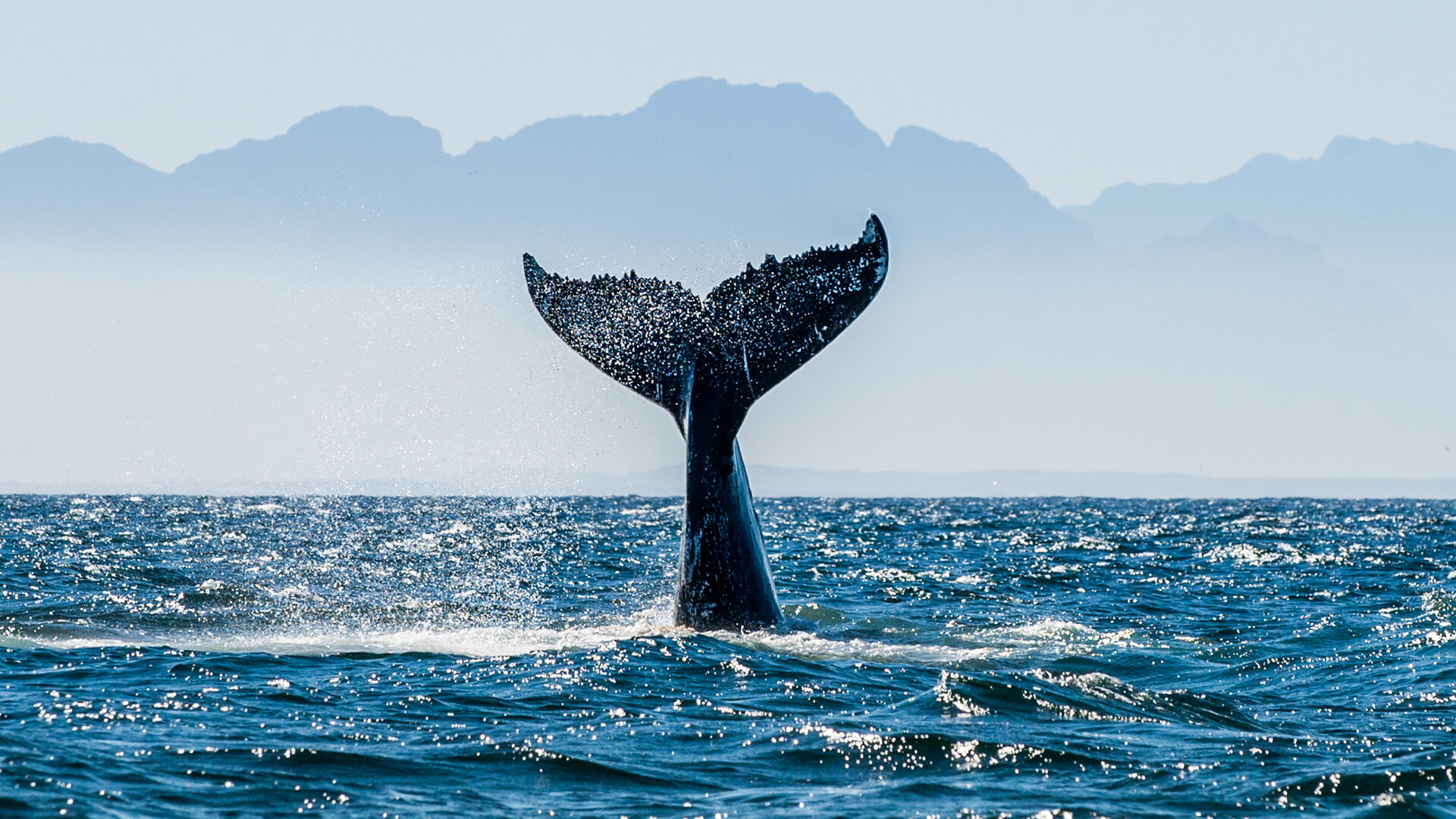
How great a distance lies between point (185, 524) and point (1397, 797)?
41438 mm

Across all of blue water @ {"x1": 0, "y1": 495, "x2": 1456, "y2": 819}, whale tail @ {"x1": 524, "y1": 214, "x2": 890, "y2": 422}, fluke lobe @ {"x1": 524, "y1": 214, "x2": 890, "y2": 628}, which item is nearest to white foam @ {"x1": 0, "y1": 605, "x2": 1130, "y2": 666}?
blue water @ {"x1": 0, "y1": 495, "x2": 1456, "y2": 819}

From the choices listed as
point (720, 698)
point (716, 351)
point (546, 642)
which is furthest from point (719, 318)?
point (720, 698)

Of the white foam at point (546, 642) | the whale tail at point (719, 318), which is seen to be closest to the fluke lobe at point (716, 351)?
the whale tail at point (719, 318)

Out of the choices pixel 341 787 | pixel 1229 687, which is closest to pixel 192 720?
pixel 341 787

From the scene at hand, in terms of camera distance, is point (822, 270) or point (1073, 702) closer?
point (1073, 702)

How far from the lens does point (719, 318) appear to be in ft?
40.0

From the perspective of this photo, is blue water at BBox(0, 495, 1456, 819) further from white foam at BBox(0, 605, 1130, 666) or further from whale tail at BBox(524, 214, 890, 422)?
whale tail at BBox(524, 214, 890, 422)

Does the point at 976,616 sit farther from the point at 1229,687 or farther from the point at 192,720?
the point at 192,720

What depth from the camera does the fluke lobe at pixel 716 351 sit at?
11.6 meters

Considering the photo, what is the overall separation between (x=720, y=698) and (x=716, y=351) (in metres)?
3.44

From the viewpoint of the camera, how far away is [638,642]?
11805mm

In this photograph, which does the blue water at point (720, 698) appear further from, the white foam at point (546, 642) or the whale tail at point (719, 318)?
the whale tail at point (719, 318)

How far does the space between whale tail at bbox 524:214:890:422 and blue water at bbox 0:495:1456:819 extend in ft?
6.85

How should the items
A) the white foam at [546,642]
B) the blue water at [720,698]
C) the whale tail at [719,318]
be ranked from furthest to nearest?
the white foam at [546,642], the whale tail at [719,318], the blue water at [720,698]
